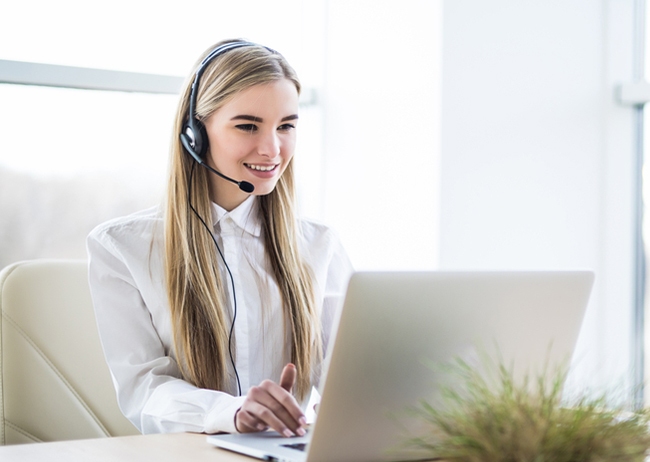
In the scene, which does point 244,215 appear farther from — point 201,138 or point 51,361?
point 51,361

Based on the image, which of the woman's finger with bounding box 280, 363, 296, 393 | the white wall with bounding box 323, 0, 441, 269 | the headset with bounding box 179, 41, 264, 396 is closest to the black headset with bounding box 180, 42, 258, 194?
Result: the headset with bounding box 179, 41, 264, 396

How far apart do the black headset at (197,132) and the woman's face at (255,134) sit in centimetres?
2

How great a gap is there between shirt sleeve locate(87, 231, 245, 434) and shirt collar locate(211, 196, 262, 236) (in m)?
0.20

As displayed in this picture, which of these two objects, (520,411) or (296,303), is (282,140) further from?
(520,411)

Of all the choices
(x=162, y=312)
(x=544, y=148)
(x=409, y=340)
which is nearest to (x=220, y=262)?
(x=162, y=312)

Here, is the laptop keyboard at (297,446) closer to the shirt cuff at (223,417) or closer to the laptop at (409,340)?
the laptop at (409,340)

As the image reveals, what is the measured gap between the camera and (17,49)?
2.30 metres

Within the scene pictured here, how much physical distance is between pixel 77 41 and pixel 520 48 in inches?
54.4

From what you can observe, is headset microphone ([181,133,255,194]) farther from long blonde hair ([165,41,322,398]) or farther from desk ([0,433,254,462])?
desk ([0,433,254,462])

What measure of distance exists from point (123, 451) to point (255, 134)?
0.74 meters

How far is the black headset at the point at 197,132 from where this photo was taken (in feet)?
4.96

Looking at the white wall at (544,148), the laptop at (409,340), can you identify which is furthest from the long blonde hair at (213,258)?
the white wall at (544,148)

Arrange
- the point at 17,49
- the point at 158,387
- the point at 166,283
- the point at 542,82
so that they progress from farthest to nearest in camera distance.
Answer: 1. the point at 542,82
2. the point at 17,49
3. the point at 166,283
4. the point at 158,387

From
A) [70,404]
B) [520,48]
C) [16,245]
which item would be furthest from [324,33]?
[70,404]
